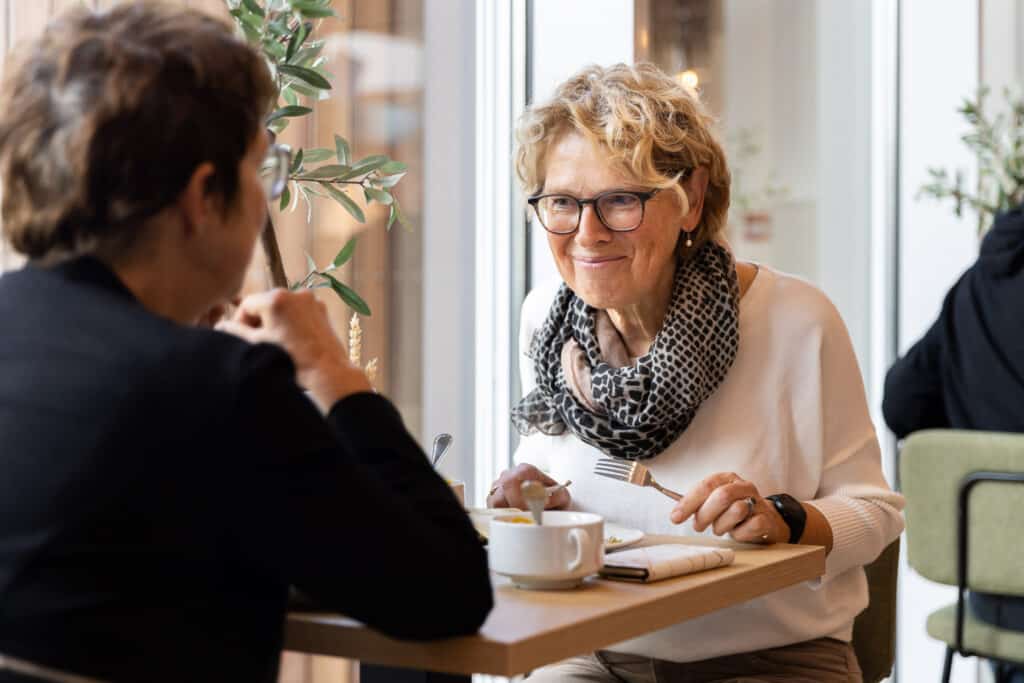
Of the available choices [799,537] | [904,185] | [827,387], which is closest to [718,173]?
[827,387]

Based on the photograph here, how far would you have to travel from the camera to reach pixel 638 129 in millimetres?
1812

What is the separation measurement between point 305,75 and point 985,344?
1706mm

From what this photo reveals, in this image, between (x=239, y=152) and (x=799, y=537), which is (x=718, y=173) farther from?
Result: (x=239, y=152)

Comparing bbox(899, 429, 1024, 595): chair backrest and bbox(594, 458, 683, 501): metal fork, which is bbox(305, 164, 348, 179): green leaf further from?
bbox(899, 429, 1024, 595): chair backrest

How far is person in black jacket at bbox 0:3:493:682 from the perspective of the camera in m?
0.85

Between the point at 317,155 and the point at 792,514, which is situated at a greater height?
the point at 317,155

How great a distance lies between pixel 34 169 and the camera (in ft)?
3.13

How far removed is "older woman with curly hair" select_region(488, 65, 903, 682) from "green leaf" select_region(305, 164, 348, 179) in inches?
12.6

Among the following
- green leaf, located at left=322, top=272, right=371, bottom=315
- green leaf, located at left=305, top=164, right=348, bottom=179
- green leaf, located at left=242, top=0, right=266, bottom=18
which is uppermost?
green leaf, located at left=242, top=0, right=266, bottom=18

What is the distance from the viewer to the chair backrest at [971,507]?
2242mm

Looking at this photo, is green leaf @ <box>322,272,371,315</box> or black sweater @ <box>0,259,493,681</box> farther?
green leaf @ <box>322,272,371,315</box>

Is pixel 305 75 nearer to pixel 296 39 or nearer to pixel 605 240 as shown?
pixel 296 39

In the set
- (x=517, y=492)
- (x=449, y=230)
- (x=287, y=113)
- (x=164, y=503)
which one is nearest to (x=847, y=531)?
(x=517, y=492)

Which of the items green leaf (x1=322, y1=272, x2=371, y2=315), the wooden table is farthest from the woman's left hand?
green leaf (x1=322, y1=272, x2=371, y2=315)
